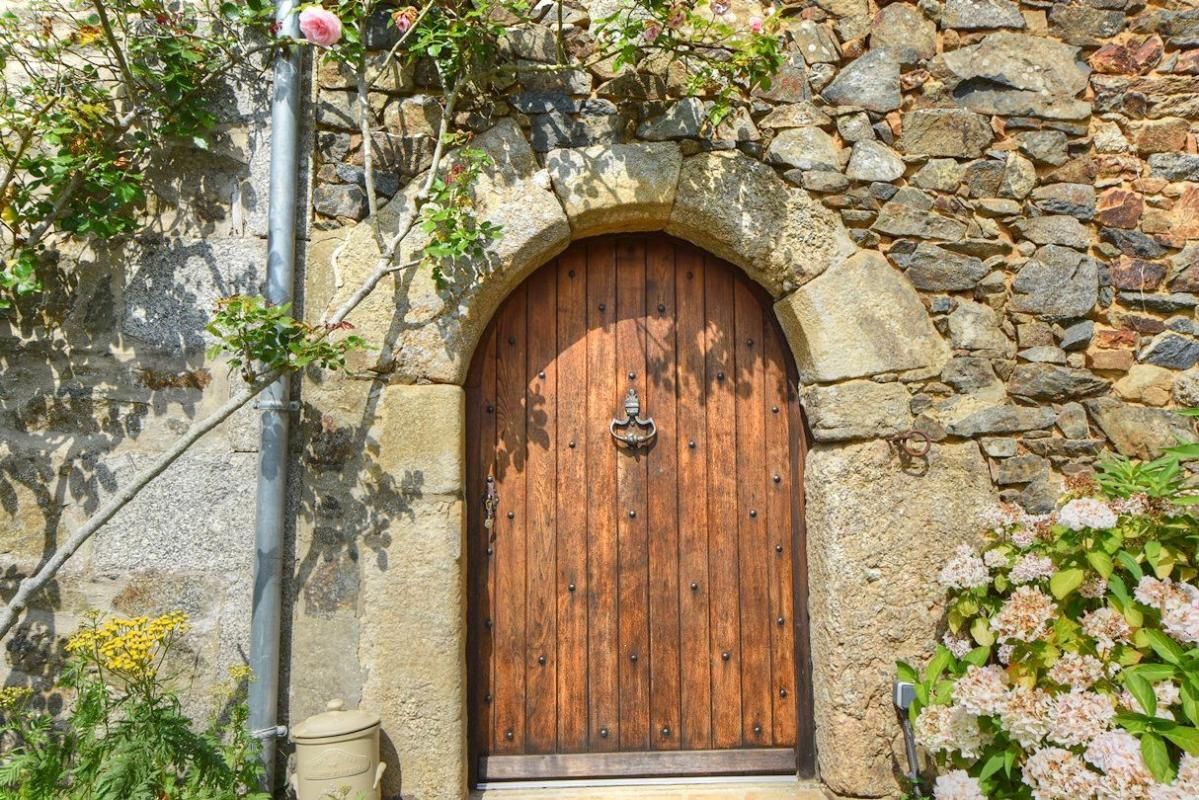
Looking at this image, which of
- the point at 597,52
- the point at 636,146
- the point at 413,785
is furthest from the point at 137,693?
the point at 597,52

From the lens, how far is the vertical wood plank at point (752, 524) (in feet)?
8.28

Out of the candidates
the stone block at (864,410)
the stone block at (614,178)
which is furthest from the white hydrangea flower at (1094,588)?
the stone block at (614,178)

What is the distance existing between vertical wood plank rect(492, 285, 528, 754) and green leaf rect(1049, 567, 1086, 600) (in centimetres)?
150

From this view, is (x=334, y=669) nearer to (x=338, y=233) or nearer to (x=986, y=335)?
(x=338, y=233)

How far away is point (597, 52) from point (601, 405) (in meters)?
1.08

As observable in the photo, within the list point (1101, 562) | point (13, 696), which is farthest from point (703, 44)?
point (13, 696)

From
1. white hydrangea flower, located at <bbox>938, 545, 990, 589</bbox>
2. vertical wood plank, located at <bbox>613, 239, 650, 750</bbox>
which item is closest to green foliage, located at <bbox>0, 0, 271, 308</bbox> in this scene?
vertical wood plank, located at <bbox>613, 239, 650, 750</bbox>

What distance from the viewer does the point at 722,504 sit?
8.38 feet

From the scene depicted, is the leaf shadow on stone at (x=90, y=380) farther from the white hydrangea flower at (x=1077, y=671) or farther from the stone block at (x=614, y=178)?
the white hydrangea flower at (x=1077, y=671)

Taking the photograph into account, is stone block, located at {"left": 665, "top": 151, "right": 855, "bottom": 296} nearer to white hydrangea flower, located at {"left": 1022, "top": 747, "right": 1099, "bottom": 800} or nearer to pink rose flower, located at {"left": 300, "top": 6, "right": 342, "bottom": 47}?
pink rose flower, located at {"left": 300, "top": 6, "right": 342, "bottom": 47}

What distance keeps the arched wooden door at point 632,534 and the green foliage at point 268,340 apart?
0.53 metres

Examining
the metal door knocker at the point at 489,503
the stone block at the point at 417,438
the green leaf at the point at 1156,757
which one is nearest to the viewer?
the green leaf at the point at 1156,757

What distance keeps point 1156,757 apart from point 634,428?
1.54 m

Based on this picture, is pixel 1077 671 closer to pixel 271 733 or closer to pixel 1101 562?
pixel 1101 562
